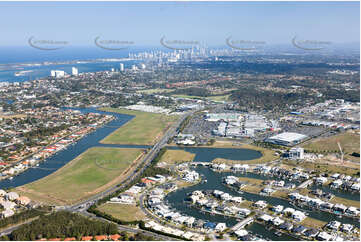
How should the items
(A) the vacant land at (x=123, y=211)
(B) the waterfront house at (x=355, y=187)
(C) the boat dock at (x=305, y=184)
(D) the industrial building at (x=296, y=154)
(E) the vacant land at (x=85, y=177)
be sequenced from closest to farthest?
(A) the vacant land at (x=123, y=211)
(E) the vacant land at (x=85, y=177)
(B) the waterfront house at (x=355, y=187)
(C) the boat dock at (x=305, y=184)
(D) the industrial building at (x=296, y=154)

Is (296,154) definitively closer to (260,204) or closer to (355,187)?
(355,187)

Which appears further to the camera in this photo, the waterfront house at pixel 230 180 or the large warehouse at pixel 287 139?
the large warehouse at pixel 287 139

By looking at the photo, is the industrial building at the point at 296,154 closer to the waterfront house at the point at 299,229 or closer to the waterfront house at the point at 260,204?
the waterfront house at the point at 260,204

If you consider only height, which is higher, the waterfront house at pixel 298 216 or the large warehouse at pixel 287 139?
the large warehouse at pixel 287 139

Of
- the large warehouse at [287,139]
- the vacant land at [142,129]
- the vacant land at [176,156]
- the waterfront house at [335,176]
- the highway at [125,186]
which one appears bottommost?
the highway at [125,186]

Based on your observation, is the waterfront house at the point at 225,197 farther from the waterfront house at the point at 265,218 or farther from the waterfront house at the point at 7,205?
the waterfront house at the point at 7,205

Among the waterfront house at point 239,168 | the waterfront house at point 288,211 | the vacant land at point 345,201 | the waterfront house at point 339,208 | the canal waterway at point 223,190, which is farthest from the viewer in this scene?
the waterfront house at point 239,168

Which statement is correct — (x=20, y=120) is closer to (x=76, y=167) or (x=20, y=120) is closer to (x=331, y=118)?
(x=76, y=167)

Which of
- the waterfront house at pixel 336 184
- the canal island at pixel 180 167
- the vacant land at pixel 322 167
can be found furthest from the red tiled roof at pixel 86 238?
the vacant land at pixel 322 167
